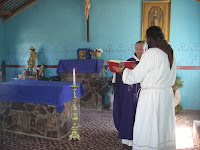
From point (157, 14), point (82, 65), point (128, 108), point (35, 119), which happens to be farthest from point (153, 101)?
point (157, 14)

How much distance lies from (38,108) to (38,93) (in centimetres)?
34

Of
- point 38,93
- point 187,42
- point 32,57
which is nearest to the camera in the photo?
point 38,93

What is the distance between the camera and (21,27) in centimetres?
760

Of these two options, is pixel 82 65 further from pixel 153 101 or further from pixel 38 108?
pixel 153 101

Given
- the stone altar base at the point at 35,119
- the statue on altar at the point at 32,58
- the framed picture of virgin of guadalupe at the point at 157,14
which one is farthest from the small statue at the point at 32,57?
the framed picture of virgin of guadalupe at the point at 157,14

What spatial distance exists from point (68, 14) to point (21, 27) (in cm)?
208

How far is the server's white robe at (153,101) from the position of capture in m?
2.36

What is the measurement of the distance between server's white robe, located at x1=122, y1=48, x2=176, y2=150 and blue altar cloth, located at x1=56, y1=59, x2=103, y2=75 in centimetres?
318

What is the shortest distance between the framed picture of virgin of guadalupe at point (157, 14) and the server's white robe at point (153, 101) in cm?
351

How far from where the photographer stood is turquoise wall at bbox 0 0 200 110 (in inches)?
219

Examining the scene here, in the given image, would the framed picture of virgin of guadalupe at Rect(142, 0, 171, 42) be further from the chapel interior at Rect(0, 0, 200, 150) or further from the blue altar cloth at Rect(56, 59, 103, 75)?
the blue altar cloth at Rect(56, 59, 103, 75)

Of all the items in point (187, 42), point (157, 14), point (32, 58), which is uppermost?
point (157, 14)

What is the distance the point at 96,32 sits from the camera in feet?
20.8

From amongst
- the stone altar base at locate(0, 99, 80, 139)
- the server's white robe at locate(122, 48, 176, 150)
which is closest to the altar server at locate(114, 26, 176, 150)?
the server's white robe at locate(122, 48, 176, 150)
